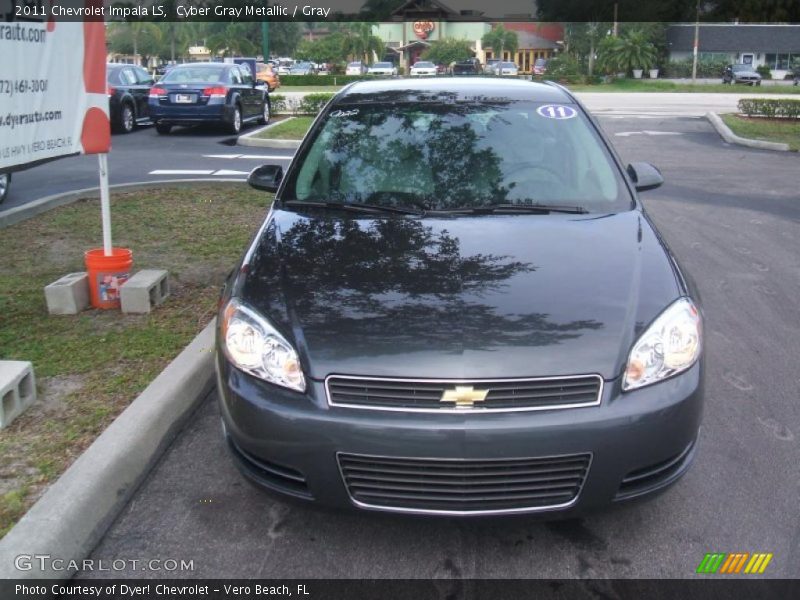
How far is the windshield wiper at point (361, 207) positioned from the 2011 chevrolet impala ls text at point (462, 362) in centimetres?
8

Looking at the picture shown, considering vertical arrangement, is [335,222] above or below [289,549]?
above

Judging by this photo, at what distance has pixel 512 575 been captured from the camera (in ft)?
9.81

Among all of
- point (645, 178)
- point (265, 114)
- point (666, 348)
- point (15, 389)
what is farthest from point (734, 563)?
point (265, 114)

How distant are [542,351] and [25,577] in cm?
192

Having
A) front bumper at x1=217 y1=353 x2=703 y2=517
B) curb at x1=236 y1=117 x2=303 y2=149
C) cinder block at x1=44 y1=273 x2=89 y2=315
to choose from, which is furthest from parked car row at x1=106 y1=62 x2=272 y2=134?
front bumper at x1=217 y1=353 x2=703 y2=517

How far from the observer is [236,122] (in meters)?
18.1

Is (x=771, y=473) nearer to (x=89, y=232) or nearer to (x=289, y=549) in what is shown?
(x=289, y=549)

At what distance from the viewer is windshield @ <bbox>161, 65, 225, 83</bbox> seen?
1781cm

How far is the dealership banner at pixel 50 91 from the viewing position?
4793mm

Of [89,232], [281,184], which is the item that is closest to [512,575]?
[281,184]

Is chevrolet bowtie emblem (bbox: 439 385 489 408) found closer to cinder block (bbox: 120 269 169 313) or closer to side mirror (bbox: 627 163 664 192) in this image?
side mirror (bbox: 627 163 664 192)

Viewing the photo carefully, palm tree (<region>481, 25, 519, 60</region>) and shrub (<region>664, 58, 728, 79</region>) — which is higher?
palm tree (<region>481, 25, 519, 60</region>)

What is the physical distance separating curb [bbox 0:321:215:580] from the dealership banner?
1.72 meters

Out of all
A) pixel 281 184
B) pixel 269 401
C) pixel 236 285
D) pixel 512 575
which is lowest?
pixel 512 575
